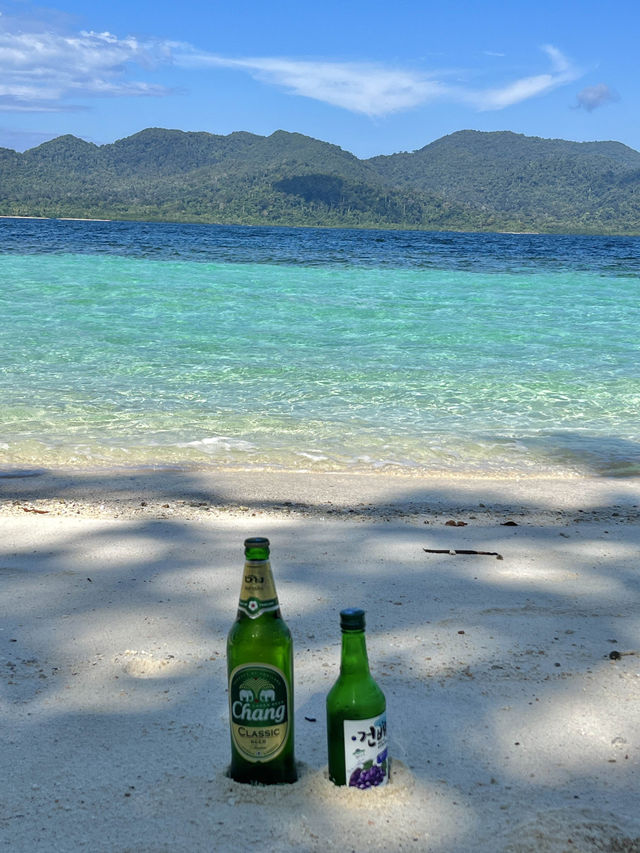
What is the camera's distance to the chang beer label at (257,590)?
177 cm

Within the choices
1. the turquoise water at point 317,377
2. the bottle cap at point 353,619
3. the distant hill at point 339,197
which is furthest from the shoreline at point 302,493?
the distant hill at point 339,197

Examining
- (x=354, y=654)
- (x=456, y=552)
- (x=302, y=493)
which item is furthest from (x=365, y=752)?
(x=302, y=493)

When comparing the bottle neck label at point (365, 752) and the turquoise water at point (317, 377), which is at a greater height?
the bottle neck label at point (365, 752)

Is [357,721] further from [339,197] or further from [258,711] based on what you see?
[339,197]

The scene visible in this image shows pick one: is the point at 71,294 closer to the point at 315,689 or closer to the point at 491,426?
the point at 491,426

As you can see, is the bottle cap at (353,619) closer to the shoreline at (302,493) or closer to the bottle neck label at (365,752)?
the bottle neck label at (365,752)

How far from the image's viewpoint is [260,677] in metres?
1.79

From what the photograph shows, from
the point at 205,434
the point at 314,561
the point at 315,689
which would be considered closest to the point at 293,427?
the point at 205,434

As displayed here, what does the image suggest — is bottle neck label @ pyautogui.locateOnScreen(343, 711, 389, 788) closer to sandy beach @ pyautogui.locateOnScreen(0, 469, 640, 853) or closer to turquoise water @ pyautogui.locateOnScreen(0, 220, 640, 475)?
sandy beach @ pyautogui.locateOnScreen(0, 469, 640, 853)

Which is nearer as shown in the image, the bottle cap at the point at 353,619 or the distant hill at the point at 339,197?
the bottle cap at the point at 353,619

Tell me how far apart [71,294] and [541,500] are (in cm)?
1474

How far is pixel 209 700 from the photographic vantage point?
2264 millimetres

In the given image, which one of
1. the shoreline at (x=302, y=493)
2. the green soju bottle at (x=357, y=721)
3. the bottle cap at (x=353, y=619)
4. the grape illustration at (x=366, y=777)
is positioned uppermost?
the bottle cap at (x=353, y=619)

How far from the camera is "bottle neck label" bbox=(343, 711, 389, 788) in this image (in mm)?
1783
